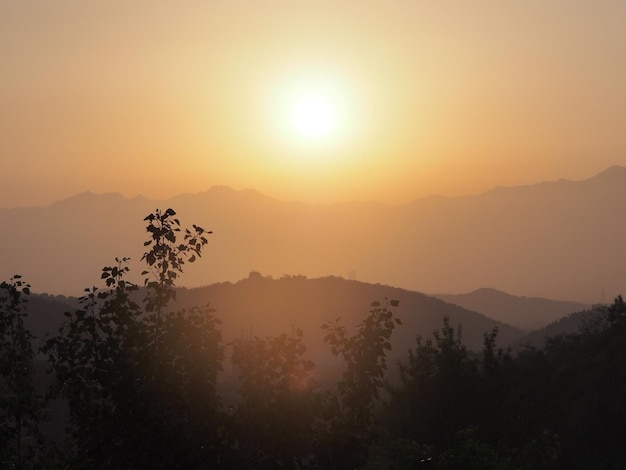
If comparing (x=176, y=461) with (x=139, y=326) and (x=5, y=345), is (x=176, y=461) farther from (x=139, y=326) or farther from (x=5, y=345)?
(x=5, y=345)

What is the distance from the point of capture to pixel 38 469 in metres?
16.2

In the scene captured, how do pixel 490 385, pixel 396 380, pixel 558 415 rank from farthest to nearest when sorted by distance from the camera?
pixel 396 380 < pixel 558 415 < pixel 490 385

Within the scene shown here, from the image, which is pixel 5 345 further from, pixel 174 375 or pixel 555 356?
pixel 555 356

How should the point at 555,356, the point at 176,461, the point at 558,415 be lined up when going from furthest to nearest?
the point at 555,356, the point at 558,415, the point at 176,461

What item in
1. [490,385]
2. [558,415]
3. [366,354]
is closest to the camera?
[366,354]

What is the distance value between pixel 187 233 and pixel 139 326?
1.75 meters

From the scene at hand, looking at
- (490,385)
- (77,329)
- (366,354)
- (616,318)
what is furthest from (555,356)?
(77,329)

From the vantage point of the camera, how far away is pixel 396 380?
3996 inches

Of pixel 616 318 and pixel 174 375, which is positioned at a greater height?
pixel 616 318

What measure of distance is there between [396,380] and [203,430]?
296ft

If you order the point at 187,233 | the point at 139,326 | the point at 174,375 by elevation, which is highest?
the point at 187,233

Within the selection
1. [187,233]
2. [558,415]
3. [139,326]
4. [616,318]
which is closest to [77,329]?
[139,326]

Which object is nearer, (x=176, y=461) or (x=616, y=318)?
(x=176, y=461)

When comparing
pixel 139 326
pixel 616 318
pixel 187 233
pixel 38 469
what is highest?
pixel 616 318
